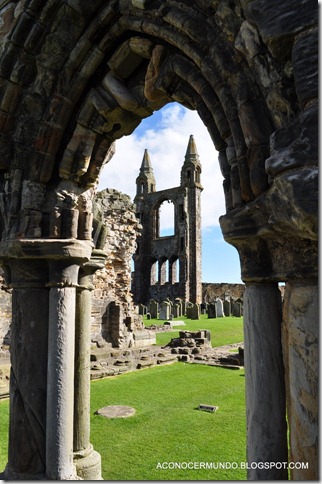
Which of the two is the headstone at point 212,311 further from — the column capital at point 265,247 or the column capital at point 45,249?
the column capital at point 265,247

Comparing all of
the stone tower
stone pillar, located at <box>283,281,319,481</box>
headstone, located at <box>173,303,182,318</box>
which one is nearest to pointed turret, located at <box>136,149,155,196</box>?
the stone tower

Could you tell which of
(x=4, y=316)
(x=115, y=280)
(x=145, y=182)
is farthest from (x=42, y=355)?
(x=145, y=182)

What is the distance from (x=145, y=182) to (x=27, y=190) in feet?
118

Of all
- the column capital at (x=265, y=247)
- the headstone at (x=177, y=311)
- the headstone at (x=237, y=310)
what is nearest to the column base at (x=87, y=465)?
the column capital at (x=265, y=247)

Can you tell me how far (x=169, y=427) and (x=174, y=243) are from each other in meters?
30.9

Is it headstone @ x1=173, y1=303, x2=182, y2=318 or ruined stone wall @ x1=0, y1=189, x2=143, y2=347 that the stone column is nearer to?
ruined stone wall @ x1=0, y1=189, x2=143, y2=347

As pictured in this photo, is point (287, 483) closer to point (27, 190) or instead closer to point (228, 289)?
point (27, 190)

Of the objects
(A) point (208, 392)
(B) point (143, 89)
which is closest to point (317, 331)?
(B) point (143, 89)

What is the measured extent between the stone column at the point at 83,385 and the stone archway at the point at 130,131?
0.03 metres

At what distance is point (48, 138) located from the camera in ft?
12.9

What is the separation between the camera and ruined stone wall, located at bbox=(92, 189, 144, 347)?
42.2ft

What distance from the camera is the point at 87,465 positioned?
3734 millimetres

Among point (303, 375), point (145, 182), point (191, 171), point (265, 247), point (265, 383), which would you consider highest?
point (191, 171)

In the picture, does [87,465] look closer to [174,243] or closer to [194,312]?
[194,312]
